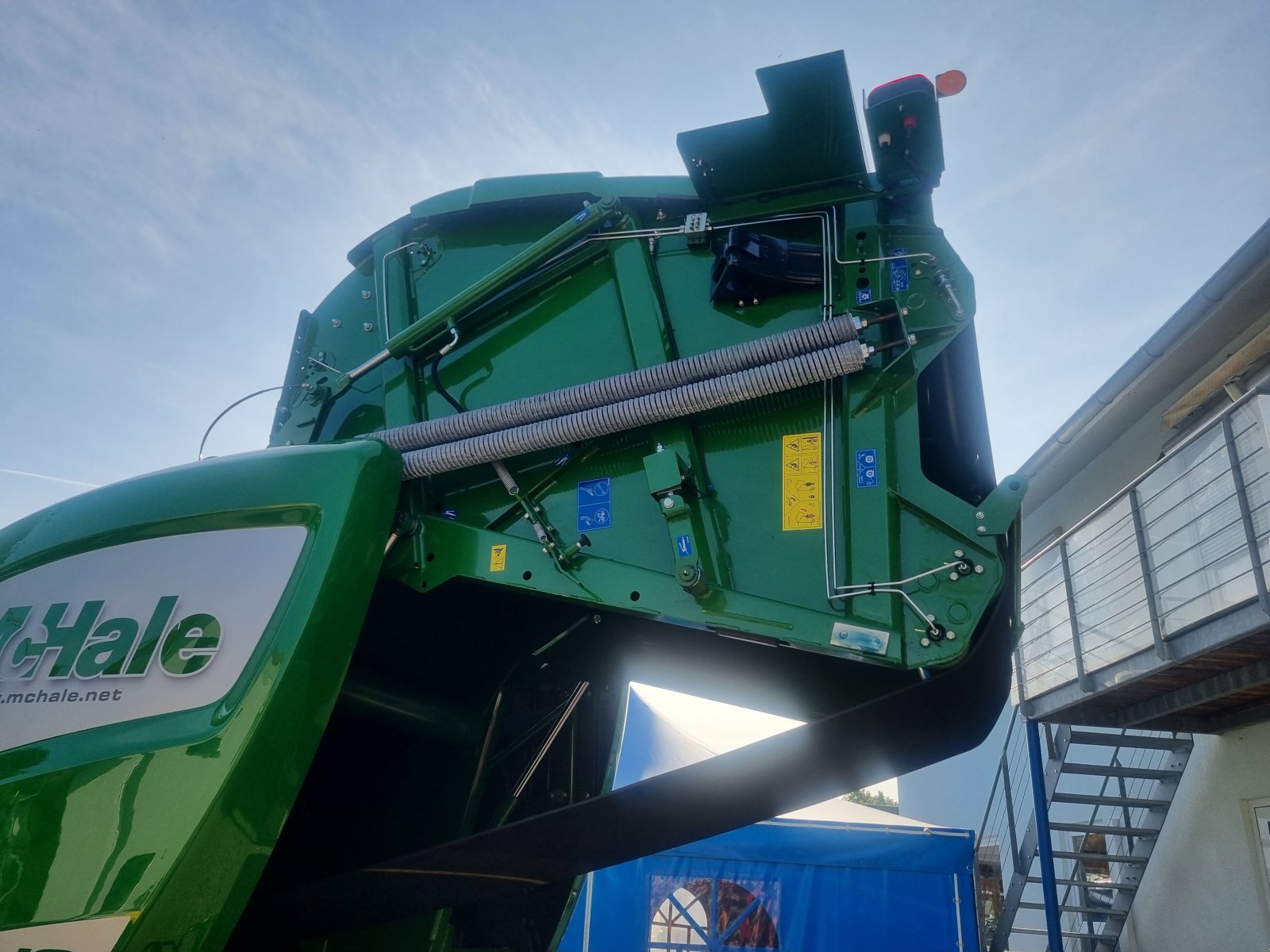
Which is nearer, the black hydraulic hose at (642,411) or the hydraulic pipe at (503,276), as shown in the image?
the black hydraulic hose at (642,411)

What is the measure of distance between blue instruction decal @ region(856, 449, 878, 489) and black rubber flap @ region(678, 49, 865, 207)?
2.75ft

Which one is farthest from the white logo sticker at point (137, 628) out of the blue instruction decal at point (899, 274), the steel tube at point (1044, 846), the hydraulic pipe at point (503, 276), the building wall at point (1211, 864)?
the building wall at point (1211, 864)

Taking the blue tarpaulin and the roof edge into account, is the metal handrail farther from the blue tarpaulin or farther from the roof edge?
the blue tarpaulin

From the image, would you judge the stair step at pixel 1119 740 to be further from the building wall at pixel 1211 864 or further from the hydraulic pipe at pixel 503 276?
the hydraulic pipe at pixel 503 276

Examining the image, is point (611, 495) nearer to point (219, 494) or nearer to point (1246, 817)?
point (219, 494)

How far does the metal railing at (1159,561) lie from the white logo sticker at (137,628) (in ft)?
16.3

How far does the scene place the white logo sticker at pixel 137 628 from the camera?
2.18m

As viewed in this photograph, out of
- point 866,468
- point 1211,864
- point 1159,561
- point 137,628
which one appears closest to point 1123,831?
point 1211,864

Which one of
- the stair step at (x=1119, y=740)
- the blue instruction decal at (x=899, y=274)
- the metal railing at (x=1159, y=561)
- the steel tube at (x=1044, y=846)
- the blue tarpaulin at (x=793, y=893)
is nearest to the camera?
the blue instruction decal at (x=899, y=274)

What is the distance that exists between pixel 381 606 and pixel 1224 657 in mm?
5135

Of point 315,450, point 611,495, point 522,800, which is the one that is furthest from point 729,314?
point 522,800

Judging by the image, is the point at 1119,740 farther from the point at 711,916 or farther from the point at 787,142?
the point at 787,142

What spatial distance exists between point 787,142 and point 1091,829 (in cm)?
681

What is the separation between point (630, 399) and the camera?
97.5 inches
